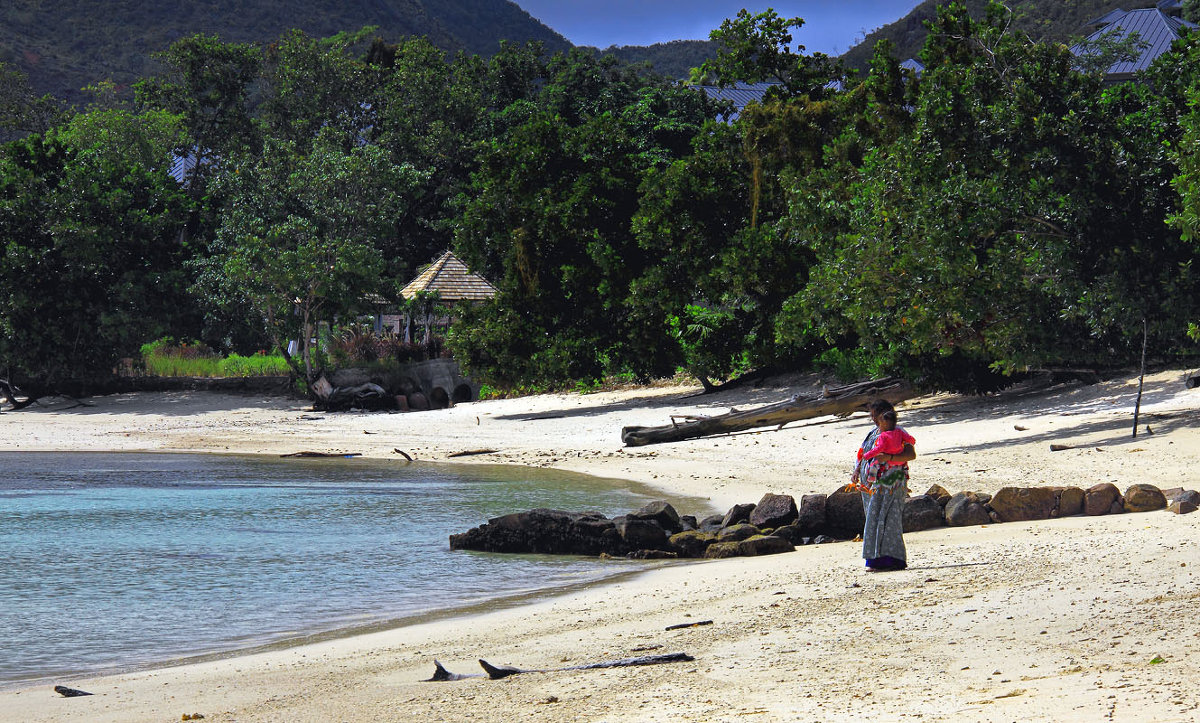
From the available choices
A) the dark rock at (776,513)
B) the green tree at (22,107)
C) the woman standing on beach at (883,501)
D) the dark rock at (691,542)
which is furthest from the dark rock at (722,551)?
the green tree at (22,107)

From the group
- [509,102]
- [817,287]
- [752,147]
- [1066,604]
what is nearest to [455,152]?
[509,102]

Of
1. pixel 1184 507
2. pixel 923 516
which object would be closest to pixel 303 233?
pixel 923 516

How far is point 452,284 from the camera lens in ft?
107

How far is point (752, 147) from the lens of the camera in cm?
2459

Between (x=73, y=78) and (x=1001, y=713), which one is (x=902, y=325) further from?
(x=73, y=78)

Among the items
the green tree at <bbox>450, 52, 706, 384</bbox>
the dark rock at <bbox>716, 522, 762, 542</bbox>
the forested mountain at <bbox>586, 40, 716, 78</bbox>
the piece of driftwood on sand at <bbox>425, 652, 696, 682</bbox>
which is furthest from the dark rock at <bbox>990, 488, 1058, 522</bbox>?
the forested mountain at <bbox>586, 40, 716, 78</bbox>

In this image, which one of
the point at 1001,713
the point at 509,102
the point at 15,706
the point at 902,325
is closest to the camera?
Result: the point at 1001,713

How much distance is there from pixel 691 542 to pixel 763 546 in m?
0.74

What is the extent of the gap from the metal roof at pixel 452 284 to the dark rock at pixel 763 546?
2184cm

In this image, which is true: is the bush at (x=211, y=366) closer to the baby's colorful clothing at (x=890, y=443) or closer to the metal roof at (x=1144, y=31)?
the baby's colorful clothing at (x=890, y=443)

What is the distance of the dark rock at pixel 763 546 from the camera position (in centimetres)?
1062

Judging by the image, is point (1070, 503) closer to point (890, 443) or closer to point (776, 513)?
point (890, 443)

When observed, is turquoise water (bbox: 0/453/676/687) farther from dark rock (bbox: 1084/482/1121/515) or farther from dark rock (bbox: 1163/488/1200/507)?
dark rock (bbox: 1163/488/1200/507)

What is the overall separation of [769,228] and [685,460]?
7.13 m
